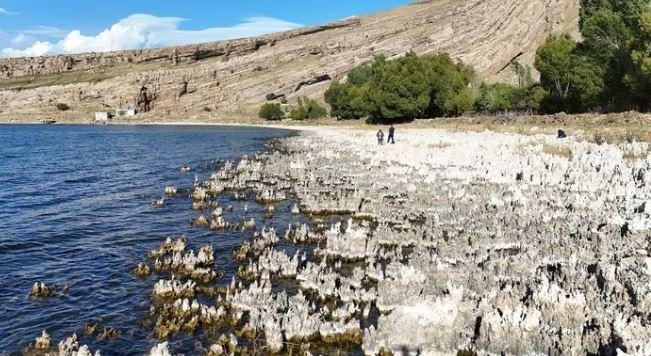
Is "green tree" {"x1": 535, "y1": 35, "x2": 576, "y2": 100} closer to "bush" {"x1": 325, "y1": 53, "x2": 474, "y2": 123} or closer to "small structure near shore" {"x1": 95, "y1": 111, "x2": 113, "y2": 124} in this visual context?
"bush" {"x1": 325, "y1": 53, "x2": 474, "y2": 123}

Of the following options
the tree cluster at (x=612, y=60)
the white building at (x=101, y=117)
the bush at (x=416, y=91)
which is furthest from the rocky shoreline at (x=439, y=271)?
the white building at (x=101, y=117)

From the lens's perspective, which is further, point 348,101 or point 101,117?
point 101,117

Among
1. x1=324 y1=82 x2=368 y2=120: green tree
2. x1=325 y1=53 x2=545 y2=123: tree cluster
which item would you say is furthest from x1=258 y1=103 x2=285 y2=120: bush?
x1=325 y1=53 x2=545 y2=123: tree cluster

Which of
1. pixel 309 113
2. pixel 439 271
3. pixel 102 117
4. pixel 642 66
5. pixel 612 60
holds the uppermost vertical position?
pixel 612 60

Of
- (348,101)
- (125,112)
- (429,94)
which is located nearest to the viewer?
(429,94)

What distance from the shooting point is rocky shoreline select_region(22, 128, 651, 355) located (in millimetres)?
9516

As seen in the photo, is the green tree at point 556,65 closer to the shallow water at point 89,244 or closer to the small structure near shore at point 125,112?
the shallow water at point 89,244

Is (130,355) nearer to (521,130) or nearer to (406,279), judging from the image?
(406,279)

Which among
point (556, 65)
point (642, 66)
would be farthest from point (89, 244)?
point (556, 65)

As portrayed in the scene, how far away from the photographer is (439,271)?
1234 cm

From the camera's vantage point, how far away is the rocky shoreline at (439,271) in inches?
375

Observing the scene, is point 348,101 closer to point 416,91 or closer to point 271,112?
point 416,91

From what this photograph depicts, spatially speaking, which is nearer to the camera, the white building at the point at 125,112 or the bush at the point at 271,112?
the bush at the point at 271,112

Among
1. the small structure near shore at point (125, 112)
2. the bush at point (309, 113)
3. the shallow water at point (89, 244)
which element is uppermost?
the small structure near shore at point (125, 112)
